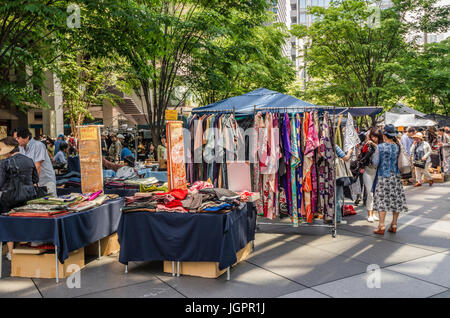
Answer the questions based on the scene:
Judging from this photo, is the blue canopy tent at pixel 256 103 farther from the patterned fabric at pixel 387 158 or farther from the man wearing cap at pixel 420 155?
the man wearing cap at pixel 420 155

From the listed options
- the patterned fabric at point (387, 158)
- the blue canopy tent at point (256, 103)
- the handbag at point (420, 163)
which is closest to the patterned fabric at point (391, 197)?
the patterned fabric at point (387, 158)

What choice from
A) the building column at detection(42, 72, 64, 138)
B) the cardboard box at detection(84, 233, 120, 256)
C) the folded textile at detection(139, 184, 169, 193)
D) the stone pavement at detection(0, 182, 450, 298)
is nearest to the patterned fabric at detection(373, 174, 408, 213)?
the stone pavement at detection(0, 182, 450, 298)

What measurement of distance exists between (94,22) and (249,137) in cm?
449

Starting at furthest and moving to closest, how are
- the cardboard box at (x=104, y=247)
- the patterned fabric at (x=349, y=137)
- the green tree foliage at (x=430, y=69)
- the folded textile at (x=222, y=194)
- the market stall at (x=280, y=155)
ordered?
1. the green tree foliage at (x=430, y=69)
2. the patterned fabric at (x=349, y=137)
3. the market stall at (x=280, y=155)
4. the cardboard box at (x=104, y=247)
5. the folded textile at (x=222, y=194)

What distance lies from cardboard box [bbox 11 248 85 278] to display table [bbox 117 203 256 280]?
81 centimetres

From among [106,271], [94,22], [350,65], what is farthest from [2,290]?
[350,65]

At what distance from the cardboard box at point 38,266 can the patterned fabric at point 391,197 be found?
5.58 metres

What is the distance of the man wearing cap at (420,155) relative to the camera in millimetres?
14042

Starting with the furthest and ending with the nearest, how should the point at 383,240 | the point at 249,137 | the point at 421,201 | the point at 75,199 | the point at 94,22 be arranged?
1. the point at 421,201
2. the point at 94,22
3. the point at 249,137
4. the point at 383,240
5. the point at 75,199

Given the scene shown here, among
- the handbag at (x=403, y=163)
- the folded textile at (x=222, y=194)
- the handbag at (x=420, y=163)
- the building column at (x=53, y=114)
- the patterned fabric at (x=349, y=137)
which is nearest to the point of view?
the folded textile at (x=222, y=194)

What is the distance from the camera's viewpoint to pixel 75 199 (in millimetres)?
5965

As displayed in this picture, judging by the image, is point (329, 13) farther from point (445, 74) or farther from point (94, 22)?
point (94, 22)

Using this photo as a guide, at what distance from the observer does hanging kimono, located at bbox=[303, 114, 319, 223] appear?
7.28m
